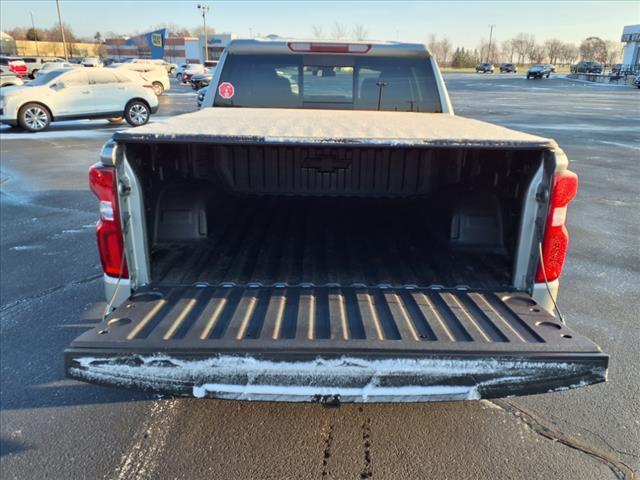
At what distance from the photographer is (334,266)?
317cm

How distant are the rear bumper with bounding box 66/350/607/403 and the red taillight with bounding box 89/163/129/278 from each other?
64 centimetres

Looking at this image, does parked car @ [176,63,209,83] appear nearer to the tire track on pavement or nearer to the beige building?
the beige building

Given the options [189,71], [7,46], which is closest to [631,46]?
[189,71]

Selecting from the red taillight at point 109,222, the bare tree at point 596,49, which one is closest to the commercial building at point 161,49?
the red taillight at point 109,222

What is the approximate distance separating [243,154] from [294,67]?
3.22 ft

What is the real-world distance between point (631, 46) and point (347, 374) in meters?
87.2

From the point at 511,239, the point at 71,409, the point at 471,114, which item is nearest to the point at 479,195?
the point at 511,239

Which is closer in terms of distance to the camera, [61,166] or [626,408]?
[626,408]

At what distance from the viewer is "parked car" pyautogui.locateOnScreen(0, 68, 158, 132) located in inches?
547

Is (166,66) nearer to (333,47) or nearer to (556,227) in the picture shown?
(333,47)

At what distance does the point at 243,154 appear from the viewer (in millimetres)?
4426

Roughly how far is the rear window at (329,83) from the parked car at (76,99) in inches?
476

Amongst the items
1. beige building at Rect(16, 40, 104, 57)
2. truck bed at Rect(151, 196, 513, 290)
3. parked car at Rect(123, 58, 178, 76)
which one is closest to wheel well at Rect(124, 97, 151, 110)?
truck bed at Rect(151, 196, 513, 290)

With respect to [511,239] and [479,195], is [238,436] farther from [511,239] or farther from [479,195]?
[479,195]
